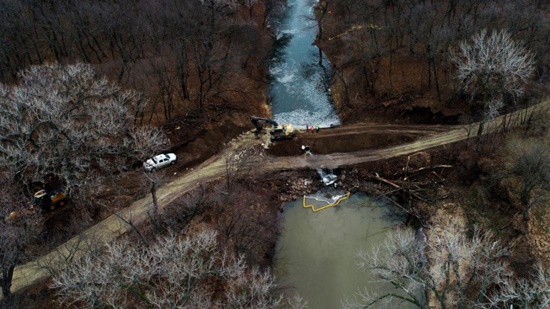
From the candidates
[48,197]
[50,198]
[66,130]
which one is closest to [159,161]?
[66,130]

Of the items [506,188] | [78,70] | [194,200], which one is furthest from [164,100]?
[506,188]

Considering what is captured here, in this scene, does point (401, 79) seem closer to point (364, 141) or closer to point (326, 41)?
point (364, 141)

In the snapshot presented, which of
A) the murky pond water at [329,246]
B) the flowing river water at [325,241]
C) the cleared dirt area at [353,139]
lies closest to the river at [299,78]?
the flowing river water at [325,241]

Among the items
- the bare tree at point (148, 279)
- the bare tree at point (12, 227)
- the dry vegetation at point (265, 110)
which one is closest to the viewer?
the bare tree at point (148, 279)

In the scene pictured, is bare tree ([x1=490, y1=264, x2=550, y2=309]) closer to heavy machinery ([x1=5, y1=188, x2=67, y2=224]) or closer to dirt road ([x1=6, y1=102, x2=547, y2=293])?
dirt road ([x1=6, y1=102, x2=547, y2=293])

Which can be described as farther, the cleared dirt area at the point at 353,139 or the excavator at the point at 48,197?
the cleared dirt area at the point at 353,139

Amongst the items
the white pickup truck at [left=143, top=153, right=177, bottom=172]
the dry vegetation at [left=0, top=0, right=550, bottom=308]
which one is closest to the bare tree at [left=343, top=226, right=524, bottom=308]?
the dry vegetation at [left=0, top=0, right=550, bottom=308]

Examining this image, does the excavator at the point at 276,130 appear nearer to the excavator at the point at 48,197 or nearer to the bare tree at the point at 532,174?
the excavator at the point at 48,197
